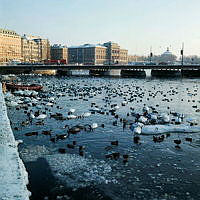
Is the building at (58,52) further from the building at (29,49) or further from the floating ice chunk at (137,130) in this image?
the floating ice chunk at (137,130)

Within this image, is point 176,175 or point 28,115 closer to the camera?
point 176,175

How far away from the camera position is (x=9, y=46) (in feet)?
502

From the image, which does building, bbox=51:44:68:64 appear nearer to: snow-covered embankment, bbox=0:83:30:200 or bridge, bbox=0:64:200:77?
bridge, bbox=0:64:200:77

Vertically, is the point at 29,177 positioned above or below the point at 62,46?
below

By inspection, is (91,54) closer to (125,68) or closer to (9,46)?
(9,46)

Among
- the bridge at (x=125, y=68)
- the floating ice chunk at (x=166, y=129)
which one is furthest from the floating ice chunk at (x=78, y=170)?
the bridge at (x=125, y=68)

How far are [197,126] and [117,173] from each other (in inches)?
403

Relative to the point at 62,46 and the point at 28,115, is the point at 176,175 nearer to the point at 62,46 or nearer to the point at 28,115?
the point at 28,115

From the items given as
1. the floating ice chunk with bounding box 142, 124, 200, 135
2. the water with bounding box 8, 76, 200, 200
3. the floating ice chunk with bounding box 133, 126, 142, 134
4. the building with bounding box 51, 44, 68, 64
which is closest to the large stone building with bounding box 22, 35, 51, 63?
the building with bounding box 51, 44, 68, 64

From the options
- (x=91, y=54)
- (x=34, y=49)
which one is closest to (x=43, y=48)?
(x=34, y=49)

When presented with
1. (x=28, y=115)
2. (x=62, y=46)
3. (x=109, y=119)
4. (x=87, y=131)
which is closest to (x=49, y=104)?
(x=28, y=115)

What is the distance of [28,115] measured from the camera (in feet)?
72.7

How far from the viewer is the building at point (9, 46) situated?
5856 inches

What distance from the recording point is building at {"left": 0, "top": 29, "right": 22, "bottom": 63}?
488 feet
